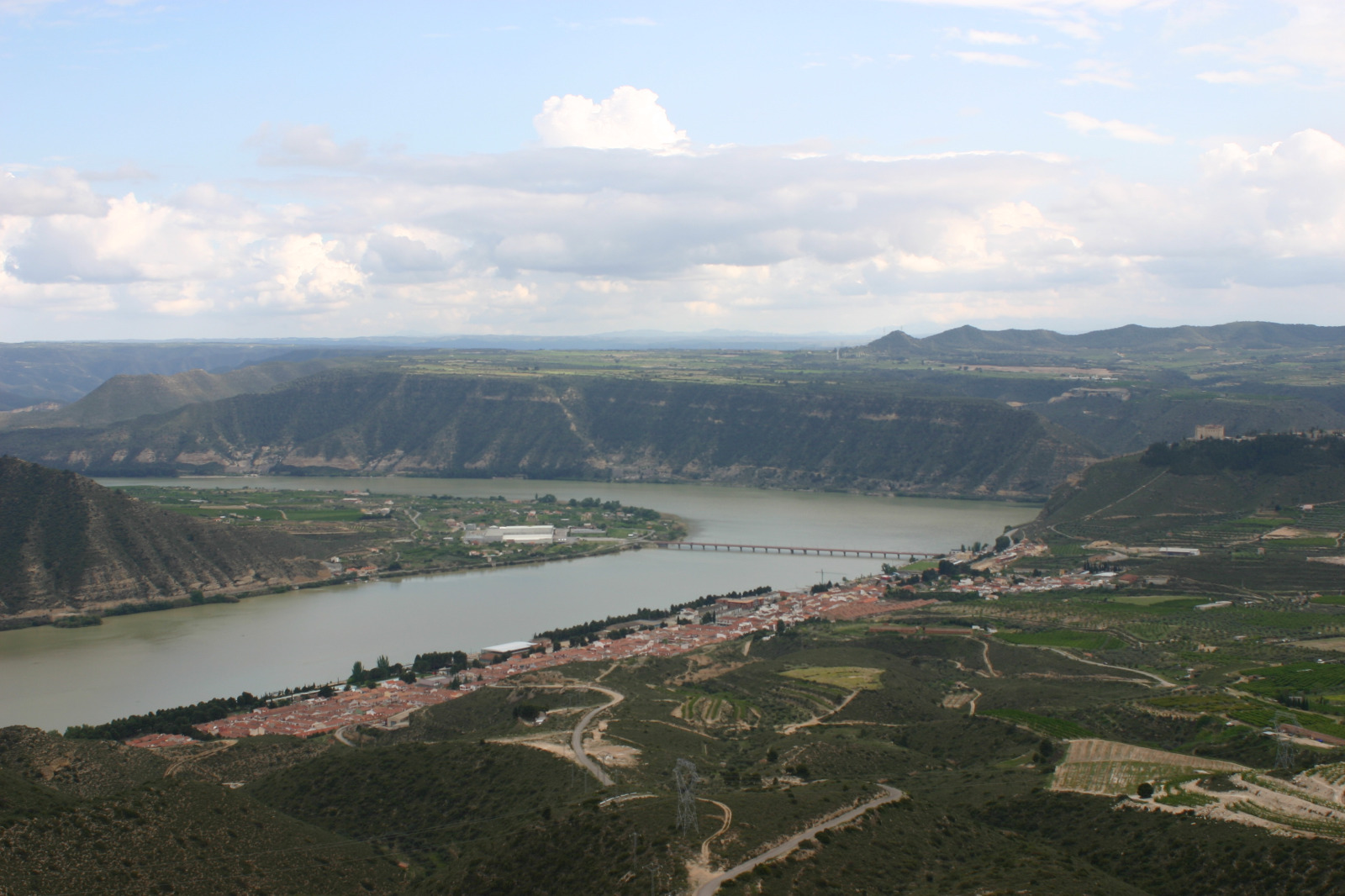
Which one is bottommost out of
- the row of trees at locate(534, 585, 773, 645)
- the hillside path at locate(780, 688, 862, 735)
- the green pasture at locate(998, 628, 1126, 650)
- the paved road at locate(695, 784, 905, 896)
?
the row of trees at locate(534, 585, 773, 645)

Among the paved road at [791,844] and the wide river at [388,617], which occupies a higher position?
the paved road at [791,844]

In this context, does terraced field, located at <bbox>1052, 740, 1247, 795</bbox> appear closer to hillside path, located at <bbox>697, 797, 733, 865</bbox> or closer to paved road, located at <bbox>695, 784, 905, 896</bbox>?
paved road, located at <bbox>695, 784, 905, 896</bbox>

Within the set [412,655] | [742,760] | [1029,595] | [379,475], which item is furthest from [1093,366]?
[742,760]

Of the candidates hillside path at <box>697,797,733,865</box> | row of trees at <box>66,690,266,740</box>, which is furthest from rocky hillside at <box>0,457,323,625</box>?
hillside path at <box>697,797,733,865</box>

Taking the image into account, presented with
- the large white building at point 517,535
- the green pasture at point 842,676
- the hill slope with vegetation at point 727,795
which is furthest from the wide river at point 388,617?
the green pasture at point 842,676

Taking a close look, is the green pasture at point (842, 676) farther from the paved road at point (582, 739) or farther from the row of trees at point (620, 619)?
the row of trees at point (620, 619)

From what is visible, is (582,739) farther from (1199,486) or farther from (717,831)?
(1199,486)
